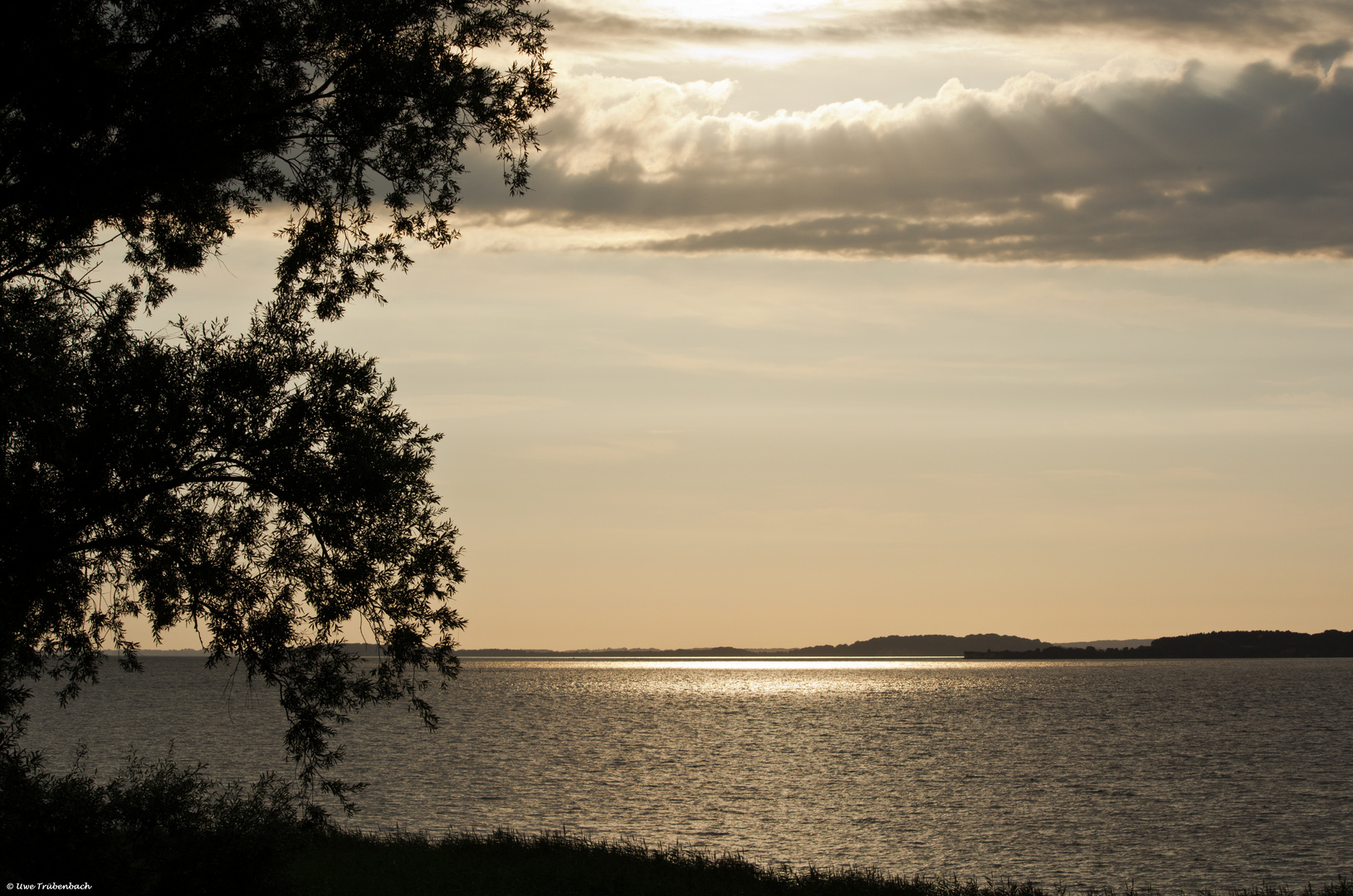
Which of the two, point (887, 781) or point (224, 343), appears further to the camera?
point (887, 781)

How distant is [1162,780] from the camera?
235 feet

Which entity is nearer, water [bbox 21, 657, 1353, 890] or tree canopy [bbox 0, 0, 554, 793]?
tree canopy [bbox 0, 0, 554, 793]

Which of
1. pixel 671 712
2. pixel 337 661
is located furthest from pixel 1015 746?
A: pixel 337 661

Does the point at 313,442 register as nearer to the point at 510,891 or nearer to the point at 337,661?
the point at 337,661

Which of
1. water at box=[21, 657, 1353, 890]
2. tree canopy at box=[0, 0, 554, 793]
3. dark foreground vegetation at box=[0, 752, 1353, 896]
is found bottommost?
water at box=[21, 657, 1353, 890]

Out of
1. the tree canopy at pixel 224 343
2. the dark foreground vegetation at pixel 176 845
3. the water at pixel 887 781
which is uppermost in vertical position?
the tree canopy at pixel 224 343

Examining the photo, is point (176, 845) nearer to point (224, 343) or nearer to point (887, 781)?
point (224, 343)

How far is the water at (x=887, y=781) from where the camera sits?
45.8 m

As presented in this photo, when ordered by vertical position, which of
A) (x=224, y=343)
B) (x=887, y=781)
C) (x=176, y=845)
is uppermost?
(x=224, y=343)

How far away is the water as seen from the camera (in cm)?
4584

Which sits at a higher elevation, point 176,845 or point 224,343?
point 224,343

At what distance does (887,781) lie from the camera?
7088 centimetres

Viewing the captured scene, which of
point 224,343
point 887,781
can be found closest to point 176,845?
point 224,343

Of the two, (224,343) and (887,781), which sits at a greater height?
(224,343)
